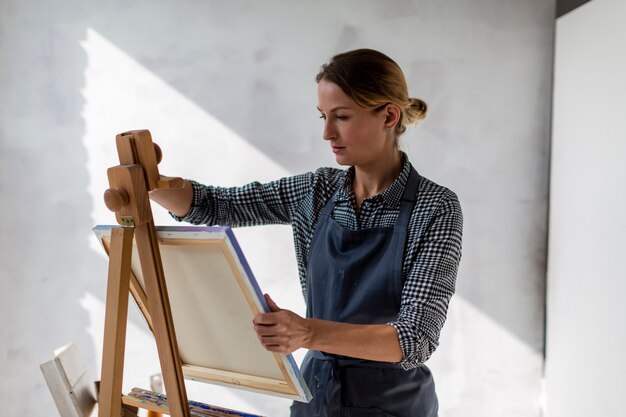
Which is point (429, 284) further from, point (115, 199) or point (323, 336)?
point (115, 199)

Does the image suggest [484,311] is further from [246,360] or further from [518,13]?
[246,360]

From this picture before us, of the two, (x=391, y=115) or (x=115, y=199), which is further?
(x=391, y=115)

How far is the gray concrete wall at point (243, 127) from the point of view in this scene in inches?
114

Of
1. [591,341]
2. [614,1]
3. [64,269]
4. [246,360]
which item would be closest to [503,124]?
[614,1]

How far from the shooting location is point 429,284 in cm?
147

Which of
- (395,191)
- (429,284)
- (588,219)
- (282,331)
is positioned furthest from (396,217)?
(588,219)

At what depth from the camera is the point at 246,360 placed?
1.51 meters

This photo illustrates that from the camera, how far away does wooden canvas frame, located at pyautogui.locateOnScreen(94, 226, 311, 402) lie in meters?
1.34

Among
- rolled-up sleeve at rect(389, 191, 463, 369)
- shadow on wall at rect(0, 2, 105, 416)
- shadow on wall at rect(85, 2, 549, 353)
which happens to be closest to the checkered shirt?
rolled-up sleeve at rect(389, 191, 463, 369)

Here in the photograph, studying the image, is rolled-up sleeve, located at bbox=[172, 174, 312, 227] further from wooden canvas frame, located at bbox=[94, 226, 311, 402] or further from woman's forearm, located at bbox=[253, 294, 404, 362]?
woman's forearm, located at bbox=[253, 294, 404, 362]

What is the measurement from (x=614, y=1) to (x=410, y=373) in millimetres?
1633

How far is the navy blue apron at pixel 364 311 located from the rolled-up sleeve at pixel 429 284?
77 millimetres

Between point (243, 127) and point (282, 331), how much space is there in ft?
5.92

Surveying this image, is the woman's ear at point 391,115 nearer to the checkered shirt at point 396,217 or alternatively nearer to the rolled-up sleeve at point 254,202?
the checkered shirt at point 396,217
